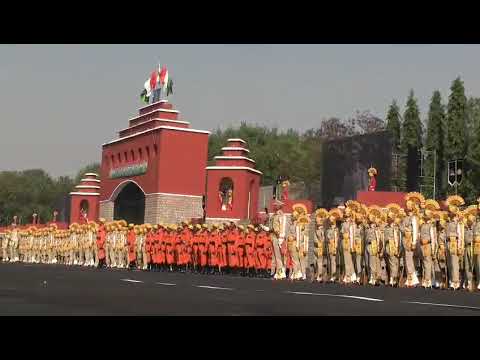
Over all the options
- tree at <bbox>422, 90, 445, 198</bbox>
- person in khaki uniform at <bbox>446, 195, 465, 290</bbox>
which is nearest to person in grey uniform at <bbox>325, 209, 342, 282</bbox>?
person in khaki uniform at <bbox>446, 195, 465, 290</bbox>

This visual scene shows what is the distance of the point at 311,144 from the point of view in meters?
75.9

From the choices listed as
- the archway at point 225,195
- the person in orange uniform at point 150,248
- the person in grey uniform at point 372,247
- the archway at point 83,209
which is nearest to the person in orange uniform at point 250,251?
the person in orange uniform at point 150,248

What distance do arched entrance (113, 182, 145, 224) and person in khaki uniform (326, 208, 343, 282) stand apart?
2951 centimetres

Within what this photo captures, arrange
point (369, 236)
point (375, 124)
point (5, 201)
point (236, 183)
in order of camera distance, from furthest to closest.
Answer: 1. point (5, 201)
2. point (375, 124)
3. point (236, 183)
4. point (369, 236)

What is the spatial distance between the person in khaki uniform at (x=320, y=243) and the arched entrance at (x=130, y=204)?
29087mm

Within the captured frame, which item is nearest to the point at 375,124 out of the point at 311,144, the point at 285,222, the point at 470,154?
the point at 311,144

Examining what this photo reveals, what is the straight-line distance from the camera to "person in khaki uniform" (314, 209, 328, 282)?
2161cm

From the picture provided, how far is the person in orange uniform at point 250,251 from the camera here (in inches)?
1036

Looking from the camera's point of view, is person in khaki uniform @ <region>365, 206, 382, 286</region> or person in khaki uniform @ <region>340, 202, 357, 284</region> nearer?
person in khaki uniform @ <region>365, 206, 382, 286</region>

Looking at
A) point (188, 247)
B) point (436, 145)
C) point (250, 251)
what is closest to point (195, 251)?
point (188, 247)

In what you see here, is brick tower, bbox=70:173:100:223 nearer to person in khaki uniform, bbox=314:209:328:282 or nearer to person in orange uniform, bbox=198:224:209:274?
person in orange uniform, bbox=198:224:209:274
